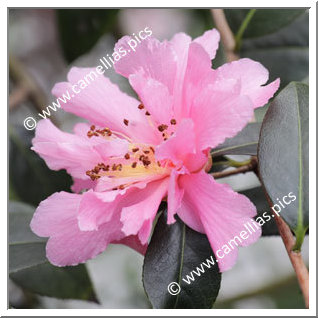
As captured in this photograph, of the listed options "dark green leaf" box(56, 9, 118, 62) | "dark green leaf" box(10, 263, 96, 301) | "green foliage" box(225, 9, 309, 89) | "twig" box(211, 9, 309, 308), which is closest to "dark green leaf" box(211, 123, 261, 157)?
"twig" box(211, 9, 309, 308)

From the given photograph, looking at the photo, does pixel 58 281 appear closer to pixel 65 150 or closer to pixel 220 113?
pixel 65 150

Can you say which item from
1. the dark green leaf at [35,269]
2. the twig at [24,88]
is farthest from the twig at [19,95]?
the dark green leaf at [35,269]

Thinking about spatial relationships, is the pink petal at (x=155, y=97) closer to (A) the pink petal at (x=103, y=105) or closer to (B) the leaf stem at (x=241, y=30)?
(A) the pink petal at (x=103, y=105)

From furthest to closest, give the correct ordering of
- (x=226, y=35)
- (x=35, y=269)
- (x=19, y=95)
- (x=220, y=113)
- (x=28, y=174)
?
1. (x=19, y=95)
2. (x=28, y=174)
3. (x=226, y=35)
4. (x=35, y=269)
5. (x=220, y=113)

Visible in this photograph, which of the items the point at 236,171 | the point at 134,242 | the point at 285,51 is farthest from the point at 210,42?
the point at 285,51

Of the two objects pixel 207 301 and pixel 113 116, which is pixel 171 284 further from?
pixel 113 116
